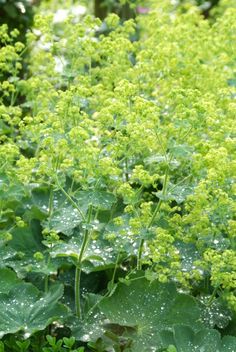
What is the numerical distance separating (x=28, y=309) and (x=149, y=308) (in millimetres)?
474

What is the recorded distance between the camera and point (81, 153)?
2.89 m

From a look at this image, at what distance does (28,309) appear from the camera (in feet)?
9.60

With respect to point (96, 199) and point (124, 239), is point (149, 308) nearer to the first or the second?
point (124, 239)

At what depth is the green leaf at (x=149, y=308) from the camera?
9.61 feet

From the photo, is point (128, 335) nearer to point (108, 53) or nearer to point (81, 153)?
point (81, 153)

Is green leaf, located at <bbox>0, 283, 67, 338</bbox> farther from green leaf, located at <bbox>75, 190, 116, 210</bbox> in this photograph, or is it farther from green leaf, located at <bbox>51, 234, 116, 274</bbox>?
green leaf, located at <bbox>75, 190, 116, 210</bbox>

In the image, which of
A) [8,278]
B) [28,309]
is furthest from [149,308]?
[8,278]

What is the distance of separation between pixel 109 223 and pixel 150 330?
1.73 feet

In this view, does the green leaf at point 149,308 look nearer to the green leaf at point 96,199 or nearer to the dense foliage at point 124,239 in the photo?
the dense foliage at point 124,239

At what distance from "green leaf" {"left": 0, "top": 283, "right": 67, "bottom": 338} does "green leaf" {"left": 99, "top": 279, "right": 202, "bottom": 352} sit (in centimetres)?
18

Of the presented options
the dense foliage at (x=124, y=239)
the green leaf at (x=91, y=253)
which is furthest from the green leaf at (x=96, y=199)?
the green leaf at (x=91, y=253)

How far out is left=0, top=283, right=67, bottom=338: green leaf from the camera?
2.82m

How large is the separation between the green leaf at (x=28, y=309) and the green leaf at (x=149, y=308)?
18 cm

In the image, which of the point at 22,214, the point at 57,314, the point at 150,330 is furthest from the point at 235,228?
the point at 22,214
